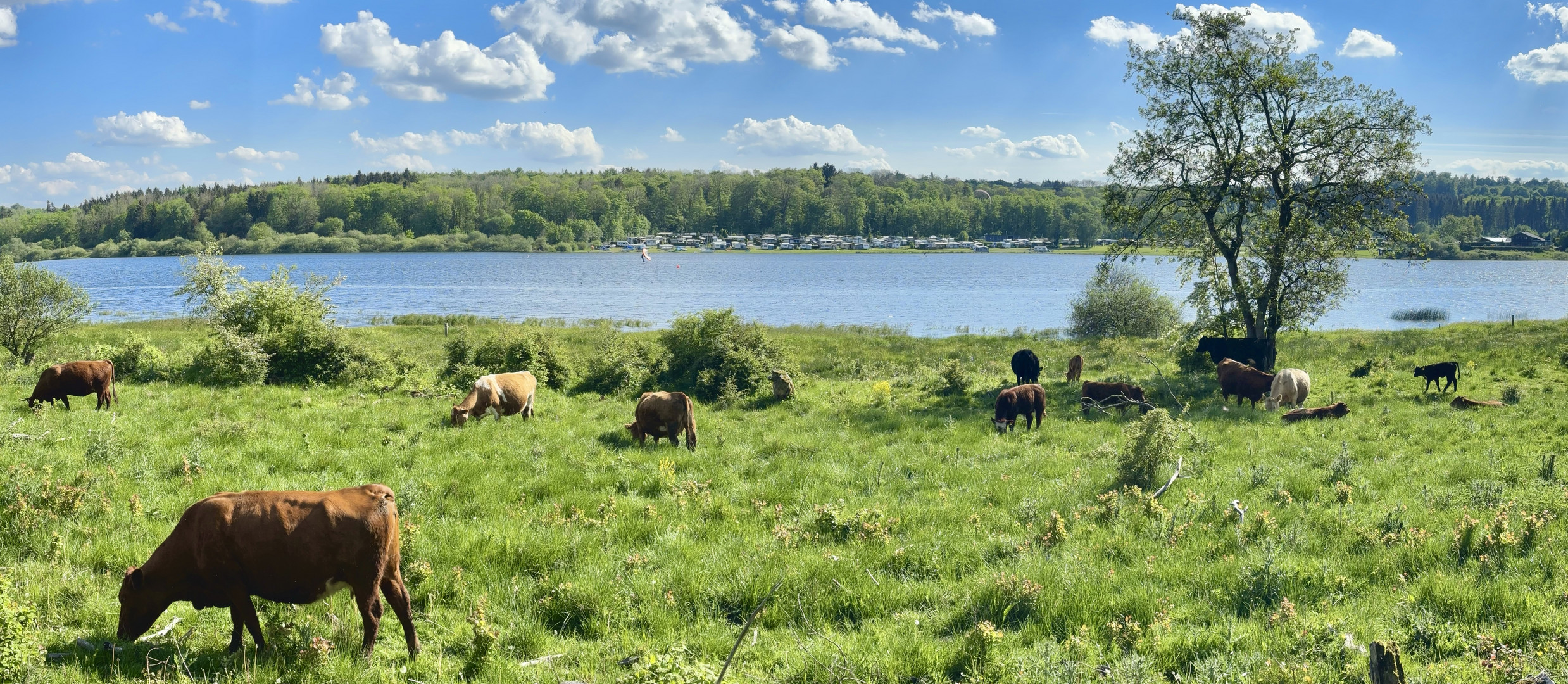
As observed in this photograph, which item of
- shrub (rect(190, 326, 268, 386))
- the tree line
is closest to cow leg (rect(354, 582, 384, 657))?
shrub (rect(190, 326, 268, 386))

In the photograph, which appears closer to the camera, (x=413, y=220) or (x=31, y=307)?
(x=31, y=307)

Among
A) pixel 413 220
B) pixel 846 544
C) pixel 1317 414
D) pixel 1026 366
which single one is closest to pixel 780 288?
pixel 1026 366

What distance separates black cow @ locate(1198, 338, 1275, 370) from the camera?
24484mm

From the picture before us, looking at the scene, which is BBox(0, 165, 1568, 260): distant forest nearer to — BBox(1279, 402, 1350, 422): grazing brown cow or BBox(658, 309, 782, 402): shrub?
BBox(658, 309, 782, 402): shrub

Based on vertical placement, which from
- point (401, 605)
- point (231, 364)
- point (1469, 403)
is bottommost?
point (1469, 403)

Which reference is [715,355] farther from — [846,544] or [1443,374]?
[1443,374]

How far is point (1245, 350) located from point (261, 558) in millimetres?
26615

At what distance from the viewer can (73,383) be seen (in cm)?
1559

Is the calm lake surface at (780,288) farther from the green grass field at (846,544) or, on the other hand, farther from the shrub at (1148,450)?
the shrub at (1148,450)

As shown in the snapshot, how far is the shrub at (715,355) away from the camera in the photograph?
21578 millimetres

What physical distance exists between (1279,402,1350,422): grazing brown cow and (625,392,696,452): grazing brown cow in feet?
43.8

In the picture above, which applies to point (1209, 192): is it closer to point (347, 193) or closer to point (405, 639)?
point (405, 639)

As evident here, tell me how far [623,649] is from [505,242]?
16646cm

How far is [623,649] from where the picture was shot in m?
6.19
